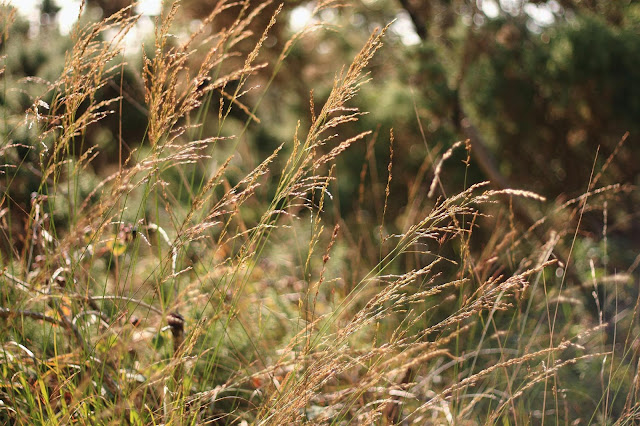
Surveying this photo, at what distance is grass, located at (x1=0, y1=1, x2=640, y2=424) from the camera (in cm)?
109

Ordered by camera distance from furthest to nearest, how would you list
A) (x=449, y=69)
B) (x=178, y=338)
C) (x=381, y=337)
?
(x=449, y=69), (x=381, y=337), (x=178, y=338)

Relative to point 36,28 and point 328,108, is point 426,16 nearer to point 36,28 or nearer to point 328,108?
point 36,28

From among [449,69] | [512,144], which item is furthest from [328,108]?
[512,144]

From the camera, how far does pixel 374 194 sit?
12.6 feet

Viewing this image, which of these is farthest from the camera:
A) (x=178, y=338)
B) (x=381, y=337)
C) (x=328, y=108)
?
(x=381, y=337)

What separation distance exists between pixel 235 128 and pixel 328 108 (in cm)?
378

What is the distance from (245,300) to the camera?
2.04 meters

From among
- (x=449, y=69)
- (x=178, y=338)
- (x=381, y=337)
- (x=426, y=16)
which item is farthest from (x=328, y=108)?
(x=426, y=16)

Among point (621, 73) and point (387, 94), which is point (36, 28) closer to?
point (387, 94)

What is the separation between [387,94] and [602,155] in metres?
1.46

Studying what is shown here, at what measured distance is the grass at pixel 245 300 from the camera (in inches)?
42.8

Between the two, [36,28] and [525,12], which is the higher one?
[36,28]

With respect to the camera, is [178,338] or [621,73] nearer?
[178,338]

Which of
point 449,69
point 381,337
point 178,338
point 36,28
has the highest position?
point 36,28
